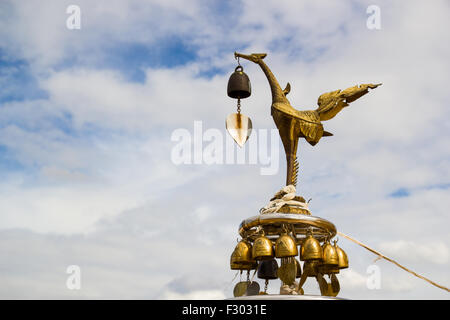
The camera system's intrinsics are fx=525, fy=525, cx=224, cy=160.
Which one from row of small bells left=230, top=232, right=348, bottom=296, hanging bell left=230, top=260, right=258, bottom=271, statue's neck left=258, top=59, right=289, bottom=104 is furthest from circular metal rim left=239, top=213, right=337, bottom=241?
statue's neck left=258, top=59, right=289, bottom=104

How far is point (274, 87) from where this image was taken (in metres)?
6.73

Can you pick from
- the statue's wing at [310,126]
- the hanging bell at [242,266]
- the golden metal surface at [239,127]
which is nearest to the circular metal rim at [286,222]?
the hanging bell at [242,266]

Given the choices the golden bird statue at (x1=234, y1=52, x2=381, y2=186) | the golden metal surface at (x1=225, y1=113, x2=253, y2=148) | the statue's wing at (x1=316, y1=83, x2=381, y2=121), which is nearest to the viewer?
the golden bird statue at (x1=234, y1=52, x2=381, y2=186)

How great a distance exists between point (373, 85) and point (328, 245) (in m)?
2.09

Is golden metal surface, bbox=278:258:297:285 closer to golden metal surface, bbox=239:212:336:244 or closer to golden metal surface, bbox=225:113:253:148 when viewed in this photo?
golden metal surface, bbox=239:212:336:244

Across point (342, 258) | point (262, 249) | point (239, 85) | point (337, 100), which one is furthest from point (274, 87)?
point (342, 258)

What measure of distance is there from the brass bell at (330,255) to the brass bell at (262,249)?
631 mm

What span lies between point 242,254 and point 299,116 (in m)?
1.86

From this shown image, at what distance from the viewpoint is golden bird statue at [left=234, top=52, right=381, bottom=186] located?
6.50m

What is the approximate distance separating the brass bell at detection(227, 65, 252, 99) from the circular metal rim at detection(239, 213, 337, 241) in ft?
5.72
